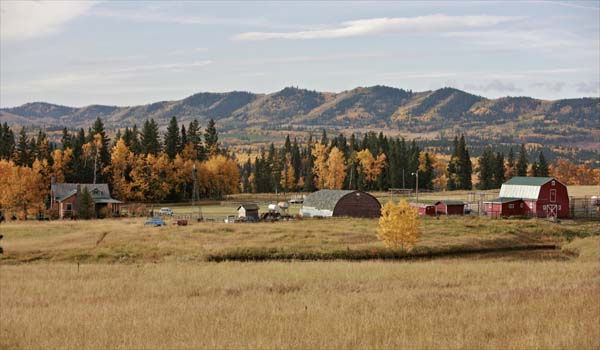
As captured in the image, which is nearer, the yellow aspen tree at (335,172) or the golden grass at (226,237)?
the golden grass at (226,237)

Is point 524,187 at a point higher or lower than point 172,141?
lower

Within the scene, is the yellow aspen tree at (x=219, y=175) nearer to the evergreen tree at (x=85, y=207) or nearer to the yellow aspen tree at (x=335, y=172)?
the yellow aspen tree at (x=335, y=172)

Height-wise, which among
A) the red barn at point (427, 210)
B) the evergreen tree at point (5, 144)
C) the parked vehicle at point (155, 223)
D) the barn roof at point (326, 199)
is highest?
the evergreen tree at point (5, 144)

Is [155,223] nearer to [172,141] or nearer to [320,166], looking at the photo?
[172,141]

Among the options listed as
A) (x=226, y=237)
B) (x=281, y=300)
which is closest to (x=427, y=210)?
(x=226, y=237)

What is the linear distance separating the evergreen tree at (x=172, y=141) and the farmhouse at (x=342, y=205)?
46.3 m

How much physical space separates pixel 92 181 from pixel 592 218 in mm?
79583

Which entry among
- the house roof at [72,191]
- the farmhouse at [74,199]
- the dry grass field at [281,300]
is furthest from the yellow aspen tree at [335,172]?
the dry grass field at [281,300]

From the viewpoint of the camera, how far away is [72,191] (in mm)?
97812

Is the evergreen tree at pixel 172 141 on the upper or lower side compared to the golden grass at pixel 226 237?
upper

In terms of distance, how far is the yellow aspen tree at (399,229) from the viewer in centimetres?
5475

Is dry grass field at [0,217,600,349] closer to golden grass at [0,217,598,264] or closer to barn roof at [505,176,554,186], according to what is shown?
golden grass at [0,217,598,264]

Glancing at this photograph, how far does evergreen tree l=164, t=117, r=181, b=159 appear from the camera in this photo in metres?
132

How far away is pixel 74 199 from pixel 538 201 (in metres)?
62.9
